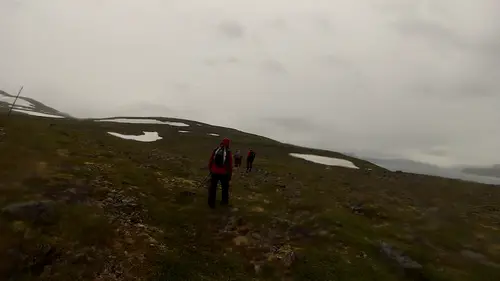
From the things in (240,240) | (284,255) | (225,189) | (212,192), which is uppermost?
(225,189)

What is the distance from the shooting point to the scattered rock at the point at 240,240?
21.5 metres

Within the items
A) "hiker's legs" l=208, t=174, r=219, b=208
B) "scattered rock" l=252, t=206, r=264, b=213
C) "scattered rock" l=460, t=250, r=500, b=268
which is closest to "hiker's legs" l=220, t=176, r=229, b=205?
"hiker's legs" l=208, t=174, r=219, b=208

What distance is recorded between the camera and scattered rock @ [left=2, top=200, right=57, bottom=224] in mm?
19250

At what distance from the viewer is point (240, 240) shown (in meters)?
21.9

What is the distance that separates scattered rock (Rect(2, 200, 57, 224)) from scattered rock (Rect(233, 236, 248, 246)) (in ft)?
28.4

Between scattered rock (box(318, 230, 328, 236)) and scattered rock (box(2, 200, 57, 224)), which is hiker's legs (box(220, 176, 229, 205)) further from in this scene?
scattered rock (box(2, 200, 57, 224))

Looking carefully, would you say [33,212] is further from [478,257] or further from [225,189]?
[478,257]

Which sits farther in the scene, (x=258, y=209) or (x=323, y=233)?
(x=258, y=209)

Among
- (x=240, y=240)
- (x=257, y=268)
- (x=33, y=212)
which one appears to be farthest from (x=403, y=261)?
(x=33, y=212)

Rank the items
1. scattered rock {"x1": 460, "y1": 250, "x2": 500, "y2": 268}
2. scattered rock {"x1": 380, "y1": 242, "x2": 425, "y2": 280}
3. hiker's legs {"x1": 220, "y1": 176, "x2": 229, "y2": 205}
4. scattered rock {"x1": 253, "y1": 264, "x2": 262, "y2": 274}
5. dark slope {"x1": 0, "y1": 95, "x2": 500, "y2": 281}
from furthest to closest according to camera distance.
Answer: hiker's legs {"x1": 220, "y1": 176, "x2": 229, "y2": 205}, scattered rock {"x1": 460, "y1": 250, "x2": 500, "y2": 268}, scattered rock {"x1": 380, "y1": 242, "x2": 425, "y2": 280}, scattered rock {"x1": 253, "y1": 264, "x2": 262, "y2": 274}, dark slope {"x1": 0, "y1": 95, "x2": 500, "y2": 281}

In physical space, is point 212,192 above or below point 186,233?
above

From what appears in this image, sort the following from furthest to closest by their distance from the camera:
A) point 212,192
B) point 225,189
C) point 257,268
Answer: point 225,189 → point 212,192 → point 257,268

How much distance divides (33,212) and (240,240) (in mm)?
9983

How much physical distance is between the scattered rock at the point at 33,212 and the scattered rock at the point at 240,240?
8.66 meters
